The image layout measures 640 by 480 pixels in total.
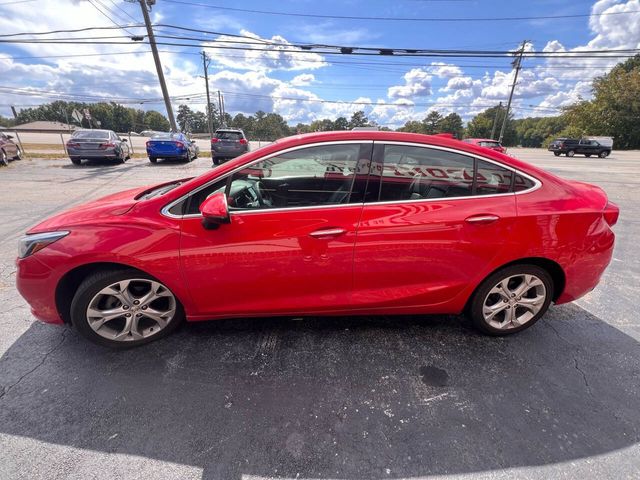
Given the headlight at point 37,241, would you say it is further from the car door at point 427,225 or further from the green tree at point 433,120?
the green tree at point 433,120

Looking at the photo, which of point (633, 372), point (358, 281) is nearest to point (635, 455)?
point (633, 372)

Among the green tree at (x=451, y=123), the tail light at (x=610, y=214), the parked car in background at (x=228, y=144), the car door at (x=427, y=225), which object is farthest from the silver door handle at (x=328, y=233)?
the green tree at (x=451, y=123)

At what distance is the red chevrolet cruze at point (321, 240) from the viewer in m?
2.21

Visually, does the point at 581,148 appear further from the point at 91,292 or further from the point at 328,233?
the point at 91,292

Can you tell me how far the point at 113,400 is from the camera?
203 cm

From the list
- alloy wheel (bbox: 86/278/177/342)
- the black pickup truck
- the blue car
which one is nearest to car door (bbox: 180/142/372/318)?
alloy wheel (bbox: 86/278/177/342)

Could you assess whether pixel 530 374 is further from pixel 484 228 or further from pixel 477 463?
pixel 484 228

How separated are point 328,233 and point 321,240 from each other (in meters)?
0.07

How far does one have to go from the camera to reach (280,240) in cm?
220

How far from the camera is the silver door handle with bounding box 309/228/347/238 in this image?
7.18 ft

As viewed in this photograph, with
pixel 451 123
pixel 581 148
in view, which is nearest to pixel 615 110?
pixel 581 148

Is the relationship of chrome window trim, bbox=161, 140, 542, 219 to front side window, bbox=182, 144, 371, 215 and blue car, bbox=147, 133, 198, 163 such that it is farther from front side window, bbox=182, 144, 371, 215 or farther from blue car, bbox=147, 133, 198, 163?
blue car, bbox=147, 133, 198, 163

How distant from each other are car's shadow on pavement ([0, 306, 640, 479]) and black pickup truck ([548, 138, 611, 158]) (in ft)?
115

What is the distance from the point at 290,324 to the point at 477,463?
1625 millimetres
